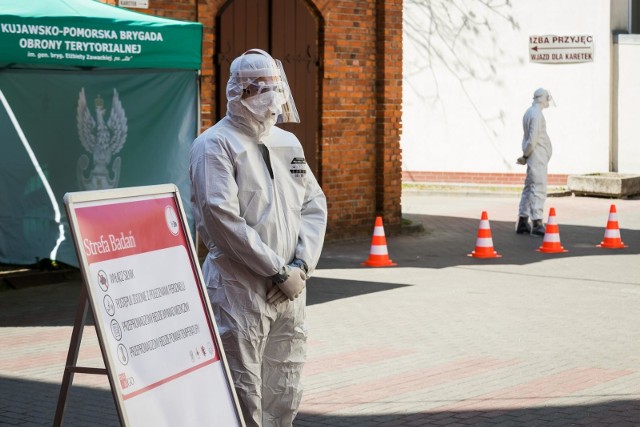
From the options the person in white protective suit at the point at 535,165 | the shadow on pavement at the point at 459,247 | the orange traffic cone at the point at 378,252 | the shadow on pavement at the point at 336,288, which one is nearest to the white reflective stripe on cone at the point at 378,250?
the orange traffic cone at the point at 378,252

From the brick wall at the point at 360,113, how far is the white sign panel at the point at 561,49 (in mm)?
9258

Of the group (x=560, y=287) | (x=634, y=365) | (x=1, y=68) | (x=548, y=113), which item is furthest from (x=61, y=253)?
(x=548, y=113)

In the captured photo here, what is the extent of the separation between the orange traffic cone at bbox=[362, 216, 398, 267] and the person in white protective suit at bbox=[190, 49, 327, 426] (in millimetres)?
8976

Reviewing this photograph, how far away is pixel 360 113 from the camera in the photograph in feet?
57.7

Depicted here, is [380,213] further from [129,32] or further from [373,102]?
[129,32]

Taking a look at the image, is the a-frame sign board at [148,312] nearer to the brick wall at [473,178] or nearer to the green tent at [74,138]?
the green tent at [74,138]

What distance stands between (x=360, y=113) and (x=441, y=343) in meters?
8.19

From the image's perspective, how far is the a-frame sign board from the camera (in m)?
4.81

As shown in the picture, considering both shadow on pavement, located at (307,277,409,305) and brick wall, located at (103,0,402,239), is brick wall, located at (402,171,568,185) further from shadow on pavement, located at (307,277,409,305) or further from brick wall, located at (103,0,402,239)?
shadow on pavement, located at (307,277,409,305)

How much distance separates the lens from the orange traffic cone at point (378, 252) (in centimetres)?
1471

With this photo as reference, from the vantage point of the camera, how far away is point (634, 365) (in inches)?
350

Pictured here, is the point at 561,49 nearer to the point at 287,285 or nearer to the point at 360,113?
the point at 360,113

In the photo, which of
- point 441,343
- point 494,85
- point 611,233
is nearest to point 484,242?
point 611,233

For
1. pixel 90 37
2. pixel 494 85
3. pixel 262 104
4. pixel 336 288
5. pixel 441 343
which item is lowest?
pixel 441 343
